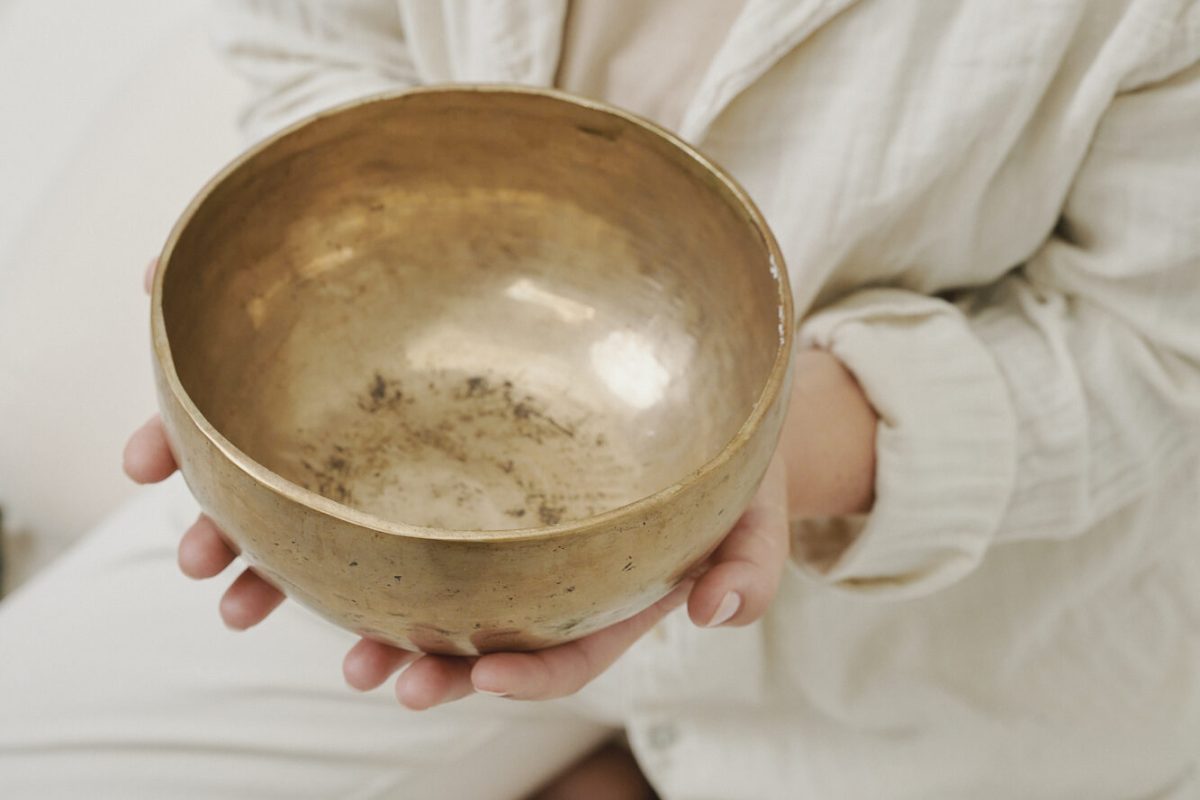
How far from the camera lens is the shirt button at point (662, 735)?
635 millimetres

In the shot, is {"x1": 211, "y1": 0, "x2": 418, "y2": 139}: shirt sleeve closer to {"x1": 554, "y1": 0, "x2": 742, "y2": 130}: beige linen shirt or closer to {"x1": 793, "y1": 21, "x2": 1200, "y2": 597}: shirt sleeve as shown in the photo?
{"x1": 554, "y1": 0, "x2": 742, "y2": 130}: beige linen shirt

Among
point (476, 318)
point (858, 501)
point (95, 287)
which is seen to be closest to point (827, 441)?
point (858, 501)

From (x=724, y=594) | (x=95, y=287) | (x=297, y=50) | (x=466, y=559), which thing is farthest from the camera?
(x=95, y=287)

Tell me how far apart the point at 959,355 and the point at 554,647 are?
25 cm

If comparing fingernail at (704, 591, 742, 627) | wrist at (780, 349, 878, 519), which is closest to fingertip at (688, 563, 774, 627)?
fingernail at (704, 591, 742, 627)

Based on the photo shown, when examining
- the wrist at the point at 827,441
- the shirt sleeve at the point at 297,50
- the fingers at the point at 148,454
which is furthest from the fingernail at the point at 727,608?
the shirt sleeve at the point at 297,50

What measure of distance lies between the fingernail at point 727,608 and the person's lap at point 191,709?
0.73 ft

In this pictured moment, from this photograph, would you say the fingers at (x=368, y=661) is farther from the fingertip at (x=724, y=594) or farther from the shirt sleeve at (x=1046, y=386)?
the shirt sleeve at (x=1046, y=386)

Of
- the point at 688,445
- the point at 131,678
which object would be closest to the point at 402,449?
the point at 688,445

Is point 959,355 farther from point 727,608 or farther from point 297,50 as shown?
point 297,50

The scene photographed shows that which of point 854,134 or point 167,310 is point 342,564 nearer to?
point 167,310

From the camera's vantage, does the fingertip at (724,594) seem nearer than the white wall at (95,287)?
Yes

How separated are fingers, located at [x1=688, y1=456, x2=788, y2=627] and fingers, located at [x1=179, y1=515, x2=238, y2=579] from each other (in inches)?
7.0

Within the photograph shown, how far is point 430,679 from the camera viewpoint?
40 cm
